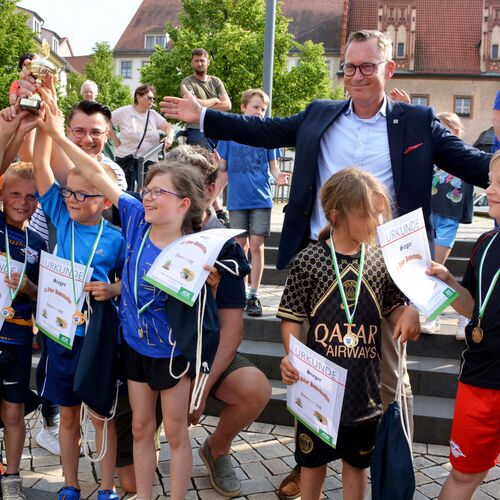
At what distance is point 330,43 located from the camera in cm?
5297

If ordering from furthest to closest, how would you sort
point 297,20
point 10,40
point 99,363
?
point 297,20 < point 10,40 < point 99,363

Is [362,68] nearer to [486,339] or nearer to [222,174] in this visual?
[486,339]

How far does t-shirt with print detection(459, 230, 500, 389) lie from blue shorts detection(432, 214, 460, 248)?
10.00 ft

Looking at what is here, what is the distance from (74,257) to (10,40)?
937 inches

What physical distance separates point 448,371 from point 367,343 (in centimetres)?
206

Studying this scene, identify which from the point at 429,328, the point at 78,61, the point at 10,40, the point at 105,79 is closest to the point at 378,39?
the point at 429,328

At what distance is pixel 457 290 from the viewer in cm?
282

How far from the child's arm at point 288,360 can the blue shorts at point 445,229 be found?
10.5 ft

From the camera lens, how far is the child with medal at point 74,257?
10.6 ft

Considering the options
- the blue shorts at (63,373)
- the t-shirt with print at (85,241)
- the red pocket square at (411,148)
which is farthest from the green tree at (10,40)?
the red pocket square at (411,148)

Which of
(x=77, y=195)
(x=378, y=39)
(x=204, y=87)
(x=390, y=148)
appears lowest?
(x=77, y=195)

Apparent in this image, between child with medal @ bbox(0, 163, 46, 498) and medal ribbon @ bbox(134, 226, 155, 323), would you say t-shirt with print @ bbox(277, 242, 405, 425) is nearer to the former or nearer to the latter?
medal ribbon @ bbox(134, 226, 155, 323)

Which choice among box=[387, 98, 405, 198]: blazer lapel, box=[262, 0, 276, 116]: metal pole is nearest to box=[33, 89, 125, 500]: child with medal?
box=[387, 98, 405, 198]: blazer lapel

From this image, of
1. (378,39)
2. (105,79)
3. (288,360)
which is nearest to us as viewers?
(288,360)
